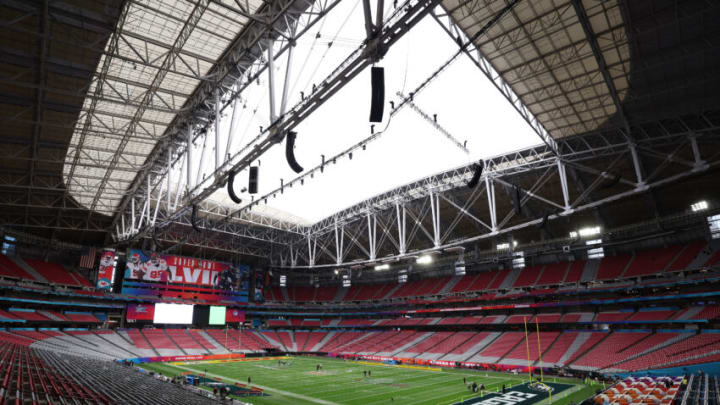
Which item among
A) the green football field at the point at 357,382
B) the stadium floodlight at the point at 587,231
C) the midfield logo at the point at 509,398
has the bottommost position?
the green football field at the point at 357,382

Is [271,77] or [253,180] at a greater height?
[271,77]

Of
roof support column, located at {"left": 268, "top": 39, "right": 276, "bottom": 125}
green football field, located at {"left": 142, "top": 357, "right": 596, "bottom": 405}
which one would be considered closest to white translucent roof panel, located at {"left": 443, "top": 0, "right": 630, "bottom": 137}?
roof support column, located at {"left": 268, "top": 39, "right": 276, "bottom": 125}

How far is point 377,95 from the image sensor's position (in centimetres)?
1070

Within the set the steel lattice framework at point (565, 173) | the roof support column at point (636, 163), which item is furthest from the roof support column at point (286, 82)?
the roof support column at point (636, 163)

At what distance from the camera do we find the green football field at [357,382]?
84.9ft

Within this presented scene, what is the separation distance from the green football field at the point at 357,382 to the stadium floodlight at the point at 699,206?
2121cm

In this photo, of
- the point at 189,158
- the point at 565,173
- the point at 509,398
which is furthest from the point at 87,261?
the point at 565,173

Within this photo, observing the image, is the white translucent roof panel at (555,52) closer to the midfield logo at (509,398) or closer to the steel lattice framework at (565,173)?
the steel lattice framework at (565,173)

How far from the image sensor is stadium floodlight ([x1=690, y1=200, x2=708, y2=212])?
3700 cm

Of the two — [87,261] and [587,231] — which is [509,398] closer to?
[587,231]

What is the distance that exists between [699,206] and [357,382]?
35.9 meters

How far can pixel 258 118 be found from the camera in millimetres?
21750

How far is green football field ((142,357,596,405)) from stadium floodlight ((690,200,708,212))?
21.2 m

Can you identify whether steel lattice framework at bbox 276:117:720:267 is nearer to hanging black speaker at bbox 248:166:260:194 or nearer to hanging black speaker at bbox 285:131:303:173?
hanging black speaker at bbox 248:166:260:194
